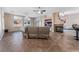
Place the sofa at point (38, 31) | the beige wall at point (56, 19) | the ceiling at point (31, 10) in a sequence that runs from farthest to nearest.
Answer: the sofa at point (38, 31), the beige wall at point (56, 19), the ceiling at point (31, 10)

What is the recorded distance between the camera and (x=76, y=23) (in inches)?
99.4

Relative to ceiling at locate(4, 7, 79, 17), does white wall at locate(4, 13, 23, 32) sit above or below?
below

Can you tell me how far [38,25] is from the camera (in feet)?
8.73

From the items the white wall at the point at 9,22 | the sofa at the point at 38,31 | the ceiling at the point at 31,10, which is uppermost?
the ceiling at the point at 31,10

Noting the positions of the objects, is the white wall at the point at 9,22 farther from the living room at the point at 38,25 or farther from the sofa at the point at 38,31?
the sofa at the point at 38,31

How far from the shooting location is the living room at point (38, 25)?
2.49 meters

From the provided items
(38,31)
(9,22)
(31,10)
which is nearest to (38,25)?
(31,10)

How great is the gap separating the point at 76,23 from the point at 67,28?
25cm

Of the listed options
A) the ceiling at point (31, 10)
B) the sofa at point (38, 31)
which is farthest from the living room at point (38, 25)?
the sofa at point (38, 31)

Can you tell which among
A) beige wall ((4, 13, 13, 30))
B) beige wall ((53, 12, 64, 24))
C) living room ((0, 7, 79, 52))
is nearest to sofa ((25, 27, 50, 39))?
living room ((0, 7, 79, 52))

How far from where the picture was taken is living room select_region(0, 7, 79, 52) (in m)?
2.49

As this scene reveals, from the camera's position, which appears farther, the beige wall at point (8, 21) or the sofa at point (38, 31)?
the sofa at point (38, 31)

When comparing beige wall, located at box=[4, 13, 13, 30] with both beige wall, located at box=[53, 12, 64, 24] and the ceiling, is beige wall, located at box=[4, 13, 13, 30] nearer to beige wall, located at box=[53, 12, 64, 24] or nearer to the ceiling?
the ceiling
